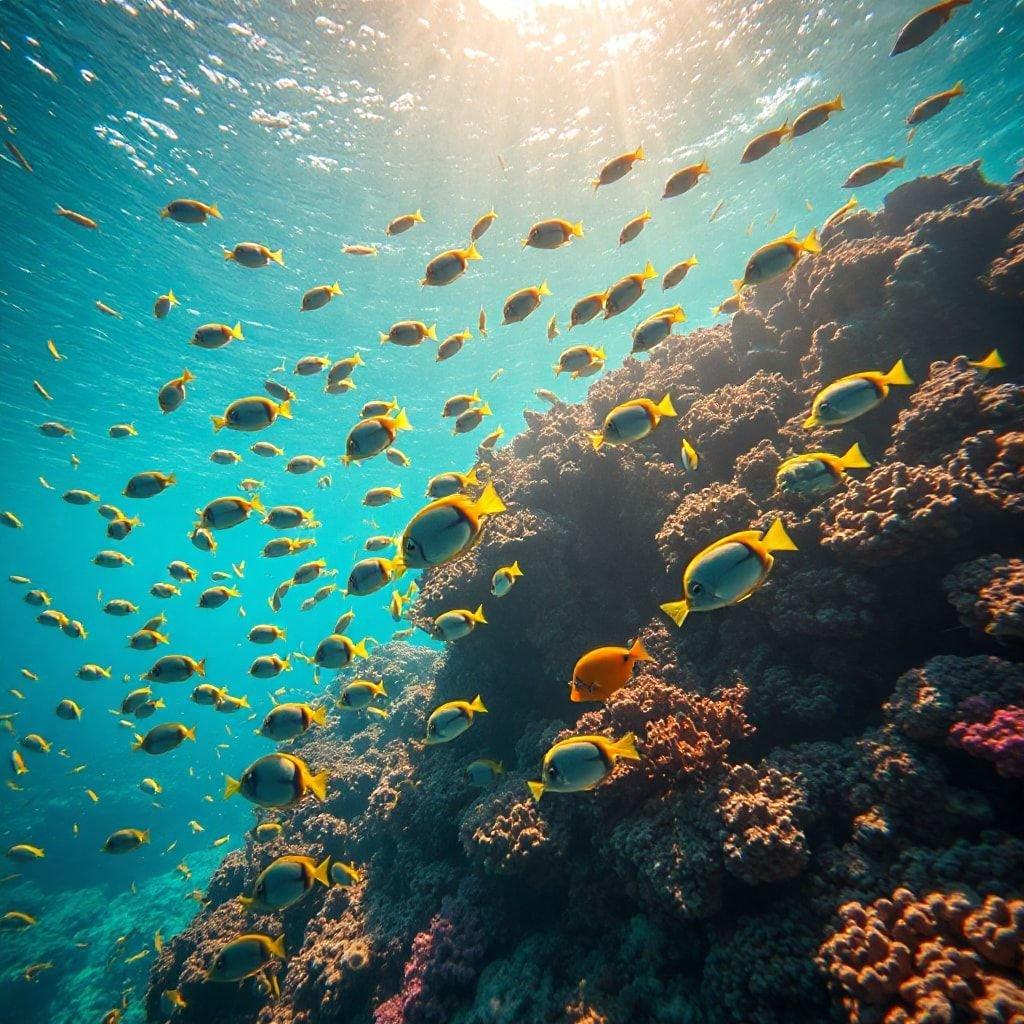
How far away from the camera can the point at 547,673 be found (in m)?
7.73

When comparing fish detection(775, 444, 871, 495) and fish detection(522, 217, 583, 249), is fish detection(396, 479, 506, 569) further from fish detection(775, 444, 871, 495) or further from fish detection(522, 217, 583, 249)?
fish detection(522, 217, 583, 249)

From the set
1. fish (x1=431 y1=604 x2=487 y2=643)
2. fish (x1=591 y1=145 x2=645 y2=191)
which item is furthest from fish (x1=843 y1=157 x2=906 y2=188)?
fish (x1=431 y1=604 x2=487 y2=643)

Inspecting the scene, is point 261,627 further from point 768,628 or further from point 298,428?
point 298,428

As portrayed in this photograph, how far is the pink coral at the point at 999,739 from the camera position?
3.35m

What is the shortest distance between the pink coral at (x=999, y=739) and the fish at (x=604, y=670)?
2491 mm

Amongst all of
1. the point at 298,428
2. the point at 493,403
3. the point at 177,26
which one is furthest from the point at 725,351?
the point at 298,428

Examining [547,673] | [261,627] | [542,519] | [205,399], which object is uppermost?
[205,399]

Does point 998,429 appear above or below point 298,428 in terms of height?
below

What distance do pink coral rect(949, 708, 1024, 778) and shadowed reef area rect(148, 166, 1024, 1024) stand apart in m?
0.02

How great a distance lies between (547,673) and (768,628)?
3403mm

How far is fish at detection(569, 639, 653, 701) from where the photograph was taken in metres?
3.39

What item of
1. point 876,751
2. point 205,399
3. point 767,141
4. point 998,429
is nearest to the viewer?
point 876,751

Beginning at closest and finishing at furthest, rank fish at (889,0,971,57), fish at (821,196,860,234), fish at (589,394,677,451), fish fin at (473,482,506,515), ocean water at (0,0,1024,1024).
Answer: fish fin at (473,482,506,515)
fish at (589,394,677,451)
fish at (889,0,971,57)
fish at (821,196,860,234)
ocean water at (0,0,1024,1024)

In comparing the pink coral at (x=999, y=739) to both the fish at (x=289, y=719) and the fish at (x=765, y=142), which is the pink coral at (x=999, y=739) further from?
the fish at (x=765, y=142)
